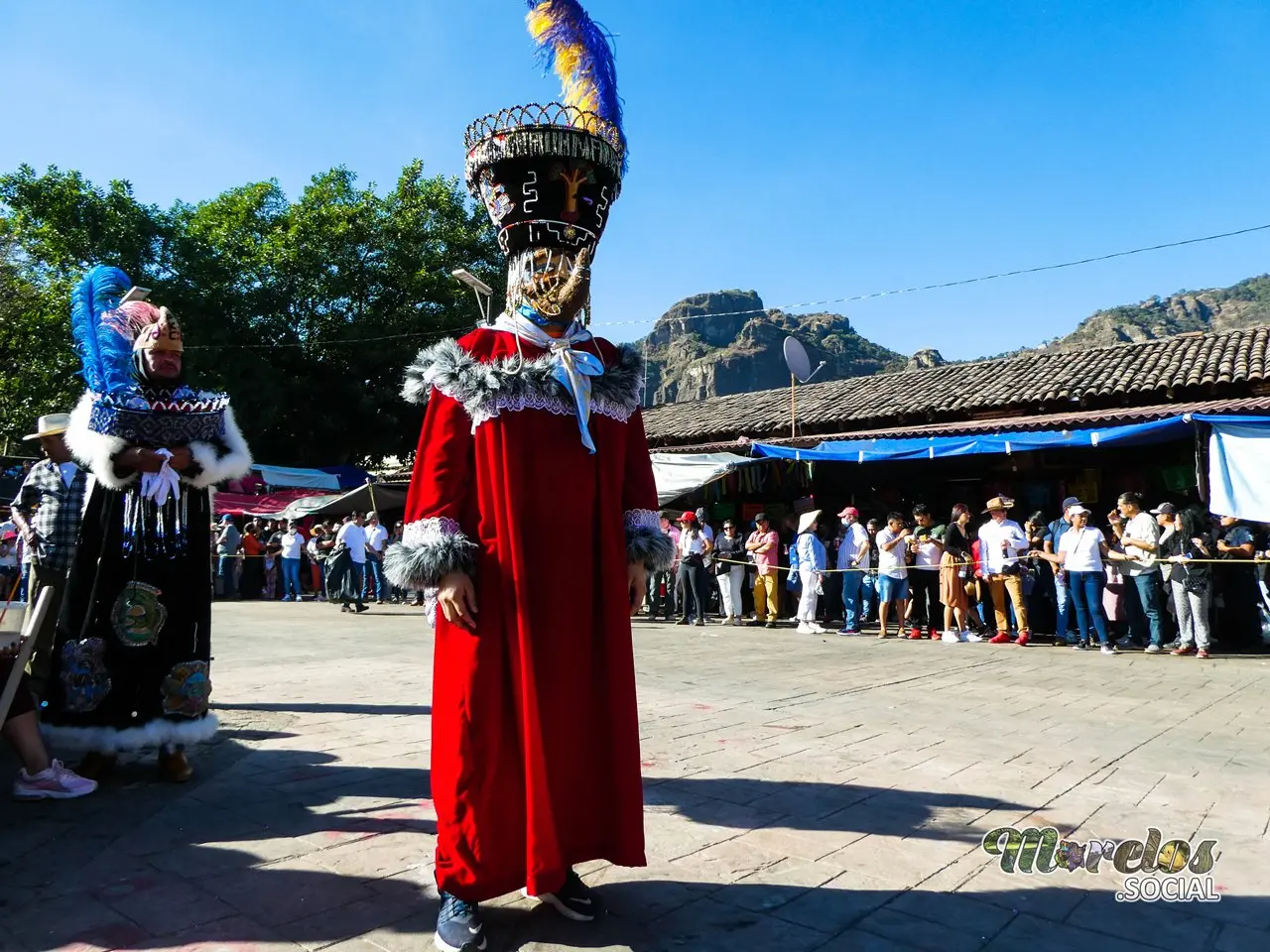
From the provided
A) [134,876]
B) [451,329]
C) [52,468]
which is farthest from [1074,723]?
[451,329]

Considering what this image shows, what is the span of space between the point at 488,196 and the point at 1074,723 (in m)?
4.83

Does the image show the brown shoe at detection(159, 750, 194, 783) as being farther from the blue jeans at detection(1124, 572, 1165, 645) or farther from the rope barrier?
the blue jeans at detection(1124, 572, 1165, 645)

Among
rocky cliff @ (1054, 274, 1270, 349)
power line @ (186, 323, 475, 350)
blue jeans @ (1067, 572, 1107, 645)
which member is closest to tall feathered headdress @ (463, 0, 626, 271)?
blue jeans @ (1067, 572, 1107, 645)

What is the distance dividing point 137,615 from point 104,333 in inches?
52.6

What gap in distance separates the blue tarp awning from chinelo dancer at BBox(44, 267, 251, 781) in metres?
10.9

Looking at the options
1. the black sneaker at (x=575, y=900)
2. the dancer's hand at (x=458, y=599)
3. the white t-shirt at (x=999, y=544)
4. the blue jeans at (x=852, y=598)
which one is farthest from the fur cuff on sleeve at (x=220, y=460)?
the blue jeans at (x=852, y=598)

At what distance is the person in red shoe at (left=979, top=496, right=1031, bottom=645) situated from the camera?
11062 millimetres

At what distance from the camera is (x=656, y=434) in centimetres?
2009

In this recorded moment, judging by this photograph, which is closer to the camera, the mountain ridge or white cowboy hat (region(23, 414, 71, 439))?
white cowboy hat (region(23, 414, 71, 439))

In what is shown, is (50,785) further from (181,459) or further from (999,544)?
(999,544)

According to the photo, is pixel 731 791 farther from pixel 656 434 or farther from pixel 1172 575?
pixel 656 434

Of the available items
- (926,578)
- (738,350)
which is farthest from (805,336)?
(926,578)

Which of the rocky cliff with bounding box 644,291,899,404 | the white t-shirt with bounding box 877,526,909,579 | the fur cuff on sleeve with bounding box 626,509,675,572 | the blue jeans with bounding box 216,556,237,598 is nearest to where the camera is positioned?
the fur cuff on sleeve with bounding box 626,509,675,572

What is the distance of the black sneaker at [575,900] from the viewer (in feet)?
8.38
